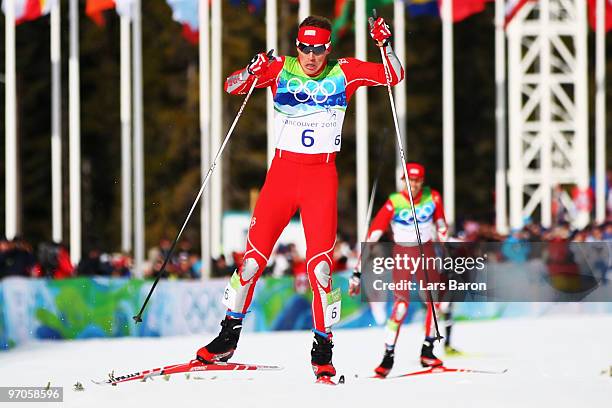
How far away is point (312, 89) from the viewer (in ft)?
38.5

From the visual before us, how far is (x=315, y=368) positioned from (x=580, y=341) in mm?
6459

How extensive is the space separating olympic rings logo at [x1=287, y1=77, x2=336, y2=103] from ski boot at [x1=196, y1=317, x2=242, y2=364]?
1790 mm

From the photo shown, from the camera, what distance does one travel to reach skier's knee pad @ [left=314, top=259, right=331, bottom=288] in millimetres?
11875

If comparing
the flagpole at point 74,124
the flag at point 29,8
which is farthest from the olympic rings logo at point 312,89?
the flag at point 29,8

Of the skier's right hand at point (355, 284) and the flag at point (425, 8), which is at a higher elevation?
the flag at point (425, 8)

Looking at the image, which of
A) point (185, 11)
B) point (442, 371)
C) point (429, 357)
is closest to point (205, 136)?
point (185, 11)

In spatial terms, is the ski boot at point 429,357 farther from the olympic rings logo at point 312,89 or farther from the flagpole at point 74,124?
the flagpole at point 74,124

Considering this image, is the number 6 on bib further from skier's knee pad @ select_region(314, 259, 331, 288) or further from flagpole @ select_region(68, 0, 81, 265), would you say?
flagpole @ select_region(68, 0, 81, 265)

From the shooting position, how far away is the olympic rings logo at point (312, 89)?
1172 centimetres

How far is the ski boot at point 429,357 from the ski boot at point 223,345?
2.68 meters

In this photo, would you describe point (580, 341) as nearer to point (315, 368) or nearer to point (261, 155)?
point (315, 368)

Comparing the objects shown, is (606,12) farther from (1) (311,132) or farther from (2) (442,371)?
(1) (311,132)

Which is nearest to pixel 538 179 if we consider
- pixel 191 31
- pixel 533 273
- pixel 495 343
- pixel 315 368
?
pixel 191 31

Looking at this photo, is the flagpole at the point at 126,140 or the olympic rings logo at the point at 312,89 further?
the flagpole at the point at 126,140
